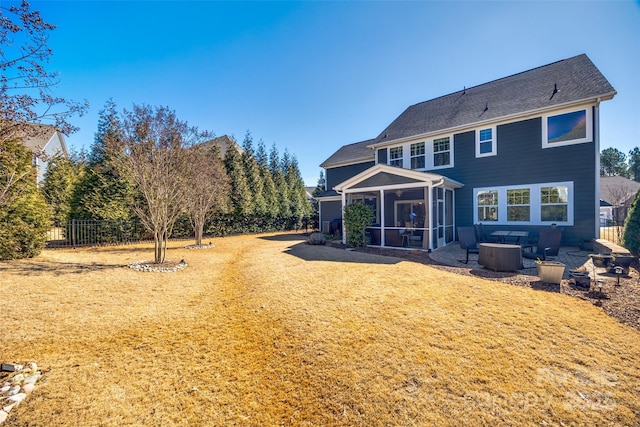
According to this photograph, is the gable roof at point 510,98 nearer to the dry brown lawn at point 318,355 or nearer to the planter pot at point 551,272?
the planter pot at point 551,272

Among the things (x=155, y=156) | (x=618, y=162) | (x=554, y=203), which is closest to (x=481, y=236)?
(x=554, y=203)

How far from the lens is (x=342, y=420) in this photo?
2.33 meters

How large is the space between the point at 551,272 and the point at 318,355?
6043 mm

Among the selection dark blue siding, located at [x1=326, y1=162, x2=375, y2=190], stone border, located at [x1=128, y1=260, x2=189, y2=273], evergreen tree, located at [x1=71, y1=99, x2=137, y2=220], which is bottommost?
stone border, located at [x1=128, y1=260, x2=189, y2=273]

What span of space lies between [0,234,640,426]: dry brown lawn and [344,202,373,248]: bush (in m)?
6.00

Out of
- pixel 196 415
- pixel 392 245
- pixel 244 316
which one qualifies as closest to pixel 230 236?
pixel 392 245

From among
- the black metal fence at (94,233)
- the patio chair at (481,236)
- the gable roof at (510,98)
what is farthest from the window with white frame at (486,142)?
the black metal fence at (94,233)

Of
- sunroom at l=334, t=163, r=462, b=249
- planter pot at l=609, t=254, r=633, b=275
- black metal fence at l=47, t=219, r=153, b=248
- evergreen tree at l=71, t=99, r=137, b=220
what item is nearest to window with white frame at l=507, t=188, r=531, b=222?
sunroom at l=334, t=163, r=462, b=249

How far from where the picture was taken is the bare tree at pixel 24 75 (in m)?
2.92

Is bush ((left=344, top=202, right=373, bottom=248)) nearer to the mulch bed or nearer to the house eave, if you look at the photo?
the mulch bed

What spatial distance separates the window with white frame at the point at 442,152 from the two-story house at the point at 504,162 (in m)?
0.05

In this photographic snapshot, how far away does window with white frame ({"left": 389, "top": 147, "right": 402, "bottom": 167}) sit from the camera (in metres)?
15.5

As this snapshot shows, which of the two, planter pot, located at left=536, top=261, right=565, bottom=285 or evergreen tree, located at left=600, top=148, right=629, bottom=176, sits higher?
evergreen tree, located at left=600, top=148, right=629, bottom=176

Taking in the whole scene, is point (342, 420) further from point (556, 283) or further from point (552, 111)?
point (552, 111)
